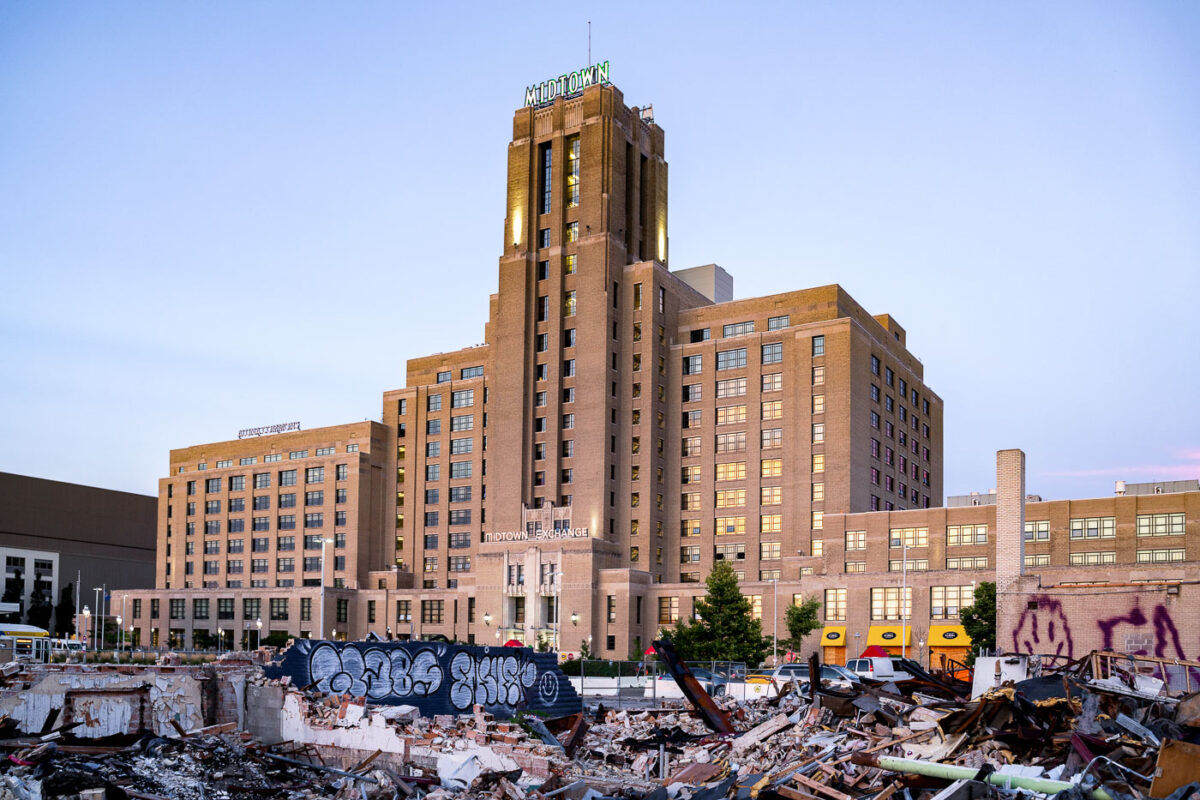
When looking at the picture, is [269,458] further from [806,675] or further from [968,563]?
[806,675]

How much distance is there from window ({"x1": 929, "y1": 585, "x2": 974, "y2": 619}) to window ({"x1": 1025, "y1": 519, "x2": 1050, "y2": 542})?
292 inches

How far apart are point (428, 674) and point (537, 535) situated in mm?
68424

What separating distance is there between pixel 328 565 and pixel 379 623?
10798 mm

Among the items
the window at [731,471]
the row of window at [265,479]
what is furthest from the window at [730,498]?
the row of window at [265,479]

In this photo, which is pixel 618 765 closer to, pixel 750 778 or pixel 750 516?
pixel 750 778

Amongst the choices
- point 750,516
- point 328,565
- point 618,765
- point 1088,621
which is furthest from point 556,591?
point 618,765

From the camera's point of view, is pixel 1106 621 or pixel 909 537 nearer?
pixel 1106 621

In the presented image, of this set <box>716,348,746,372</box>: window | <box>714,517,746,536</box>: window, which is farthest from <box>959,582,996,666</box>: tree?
<box>716,348,746,372</box>: window

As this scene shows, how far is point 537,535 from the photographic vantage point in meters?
103

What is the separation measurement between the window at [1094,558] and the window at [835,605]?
17.7 m

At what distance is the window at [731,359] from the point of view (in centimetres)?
10488

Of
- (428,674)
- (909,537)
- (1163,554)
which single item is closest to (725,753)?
(428,674)

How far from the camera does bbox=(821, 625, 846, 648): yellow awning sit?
8906 centimetres

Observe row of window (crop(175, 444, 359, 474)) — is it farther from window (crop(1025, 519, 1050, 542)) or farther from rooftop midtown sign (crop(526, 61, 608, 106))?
window (crop(1025, 519, 1050, 542))
